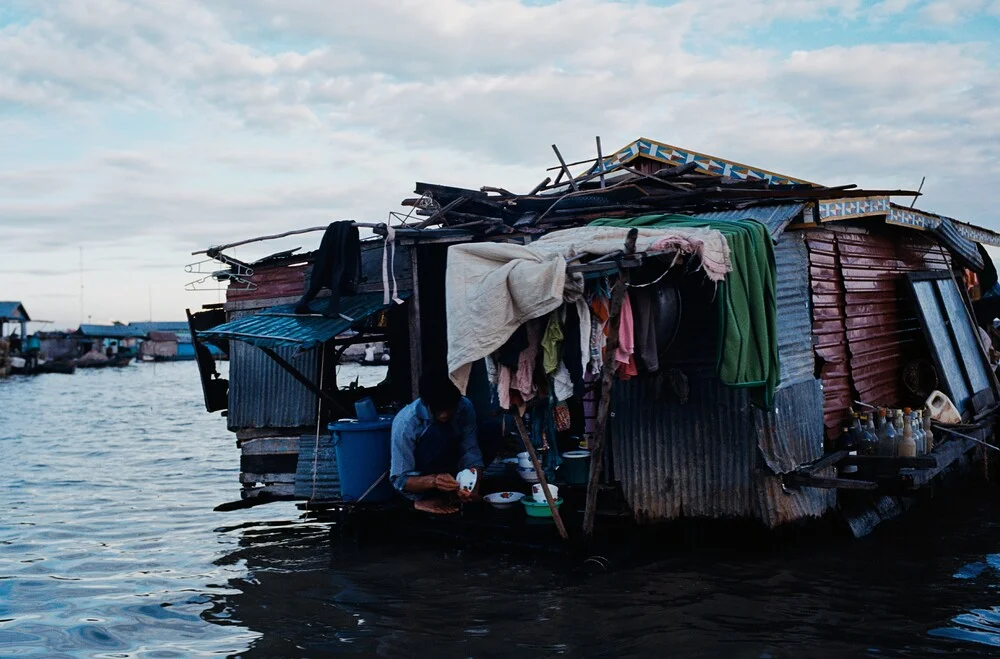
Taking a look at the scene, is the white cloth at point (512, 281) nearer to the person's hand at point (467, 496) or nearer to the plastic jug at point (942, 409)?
the person's hand at point (467, 496)

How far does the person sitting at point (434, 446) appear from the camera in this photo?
7988mm

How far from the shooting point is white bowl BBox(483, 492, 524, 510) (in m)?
8.27

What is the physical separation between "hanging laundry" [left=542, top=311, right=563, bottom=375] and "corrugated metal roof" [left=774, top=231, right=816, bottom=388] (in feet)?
8.15

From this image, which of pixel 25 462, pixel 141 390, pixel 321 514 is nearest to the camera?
pixel 321 514

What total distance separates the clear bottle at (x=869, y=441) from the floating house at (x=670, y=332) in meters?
0.35

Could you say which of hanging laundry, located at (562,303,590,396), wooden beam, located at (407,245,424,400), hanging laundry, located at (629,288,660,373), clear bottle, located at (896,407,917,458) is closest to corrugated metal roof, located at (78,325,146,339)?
wooden beam, located at (407,245,424,400)

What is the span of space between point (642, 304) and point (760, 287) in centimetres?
103

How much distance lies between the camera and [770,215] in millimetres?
7945

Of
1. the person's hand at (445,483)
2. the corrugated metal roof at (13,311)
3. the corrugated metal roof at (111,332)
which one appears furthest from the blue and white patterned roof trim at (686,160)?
the corrugated metal roof at (111,332)

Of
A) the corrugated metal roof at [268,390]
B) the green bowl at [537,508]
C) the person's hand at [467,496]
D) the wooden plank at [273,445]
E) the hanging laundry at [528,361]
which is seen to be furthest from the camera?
the wooden plank at [273,445]

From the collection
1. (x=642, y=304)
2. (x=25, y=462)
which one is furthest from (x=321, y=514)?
(x=25, y=462)

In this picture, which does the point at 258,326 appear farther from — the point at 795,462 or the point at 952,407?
the point at 952,407

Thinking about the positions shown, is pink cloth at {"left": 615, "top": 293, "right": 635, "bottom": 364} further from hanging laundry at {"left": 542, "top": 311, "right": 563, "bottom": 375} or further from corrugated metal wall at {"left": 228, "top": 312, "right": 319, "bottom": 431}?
corrugated metal wall at {"left": 228, "top": 312, "right": 319, "bottom": 431}

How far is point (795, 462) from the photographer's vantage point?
311 inches
